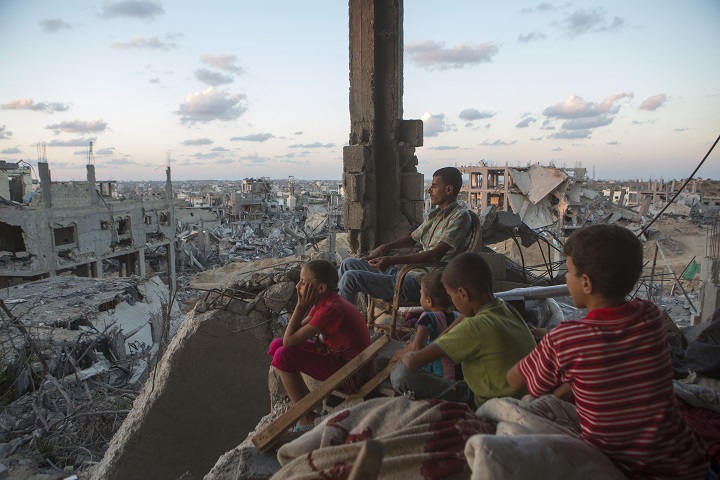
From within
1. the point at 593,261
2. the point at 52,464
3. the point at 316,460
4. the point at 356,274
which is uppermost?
the point at 593,261

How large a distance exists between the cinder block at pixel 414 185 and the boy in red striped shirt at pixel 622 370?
499 centimetres

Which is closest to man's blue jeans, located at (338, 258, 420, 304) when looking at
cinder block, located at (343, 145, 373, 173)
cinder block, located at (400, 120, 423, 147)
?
cinder block, located at (343, 145, 373, 173)

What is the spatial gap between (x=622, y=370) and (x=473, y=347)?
30.7 inches

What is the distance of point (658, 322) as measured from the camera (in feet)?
5.90

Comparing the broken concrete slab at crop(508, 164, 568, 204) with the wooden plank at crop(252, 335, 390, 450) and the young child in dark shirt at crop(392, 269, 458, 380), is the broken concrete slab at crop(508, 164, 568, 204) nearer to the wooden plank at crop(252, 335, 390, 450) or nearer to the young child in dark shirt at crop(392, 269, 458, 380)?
the young child in dark shirt at crop(392, 269, 458, 380)

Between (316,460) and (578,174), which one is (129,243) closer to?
(578,174)

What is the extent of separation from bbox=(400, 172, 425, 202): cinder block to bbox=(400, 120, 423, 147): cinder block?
46cm

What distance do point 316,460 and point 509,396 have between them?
3.53 feet

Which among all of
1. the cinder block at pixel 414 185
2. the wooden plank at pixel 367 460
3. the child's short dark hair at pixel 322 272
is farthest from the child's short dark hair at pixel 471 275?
the cinder block at pixel 414 185

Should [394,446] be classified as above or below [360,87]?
below

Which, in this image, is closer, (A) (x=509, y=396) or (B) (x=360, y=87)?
(A) (x=509, y=396)

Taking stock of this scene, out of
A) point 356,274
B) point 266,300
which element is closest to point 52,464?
point 266,300

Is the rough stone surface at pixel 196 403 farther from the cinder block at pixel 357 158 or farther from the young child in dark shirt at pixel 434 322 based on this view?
the cinder block at pixel 357 158

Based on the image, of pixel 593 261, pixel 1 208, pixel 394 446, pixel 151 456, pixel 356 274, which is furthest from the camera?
pixel 1 208
